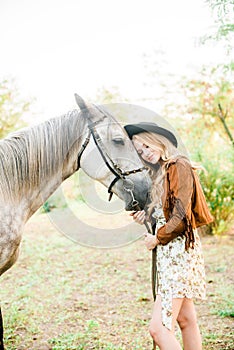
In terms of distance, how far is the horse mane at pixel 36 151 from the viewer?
252 cm

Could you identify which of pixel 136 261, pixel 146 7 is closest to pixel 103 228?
pixel 136 261

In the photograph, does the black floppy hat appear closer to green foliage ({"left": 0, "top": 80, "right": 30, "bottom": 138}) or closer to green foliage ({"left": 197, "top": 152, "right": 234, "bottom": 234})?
green foliage ({"left": 197, "top": 152, "right": 234, "bottom": 234})

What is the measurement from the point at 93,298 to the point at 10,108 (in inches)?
298

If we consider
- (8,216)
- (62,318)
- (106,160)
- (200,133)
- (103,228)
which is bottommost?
(103,228)

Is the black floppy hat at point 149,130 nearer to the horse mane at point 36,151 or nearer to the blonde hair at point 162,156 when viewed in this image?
the blonde hair at point 162,156

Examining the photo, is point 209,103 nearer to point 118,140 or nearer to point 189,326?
point 118,140

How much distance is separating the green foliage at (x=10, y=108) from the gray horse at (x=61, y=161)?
839 centimetres

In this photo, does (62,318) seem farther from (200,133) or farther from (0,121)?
(0,121)

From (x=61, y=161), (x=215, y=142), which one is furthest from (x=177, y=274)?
(x=215, y=142)

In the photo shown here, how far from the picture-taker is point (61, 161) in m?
2.63

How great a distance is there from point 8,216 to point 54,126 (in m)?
0.64

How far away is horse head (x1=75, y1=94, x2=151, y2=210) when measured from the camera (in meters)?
2.52

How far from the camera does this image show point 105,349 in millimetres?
3180

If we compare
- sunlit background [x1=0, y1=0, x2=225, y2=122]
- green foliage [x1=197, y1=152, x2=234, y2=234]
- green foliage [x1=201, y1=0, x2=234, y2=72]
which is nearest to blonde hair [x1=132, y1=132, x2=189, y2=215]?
green foliage [x1=201, y1=0, x2=234, y2=72]
